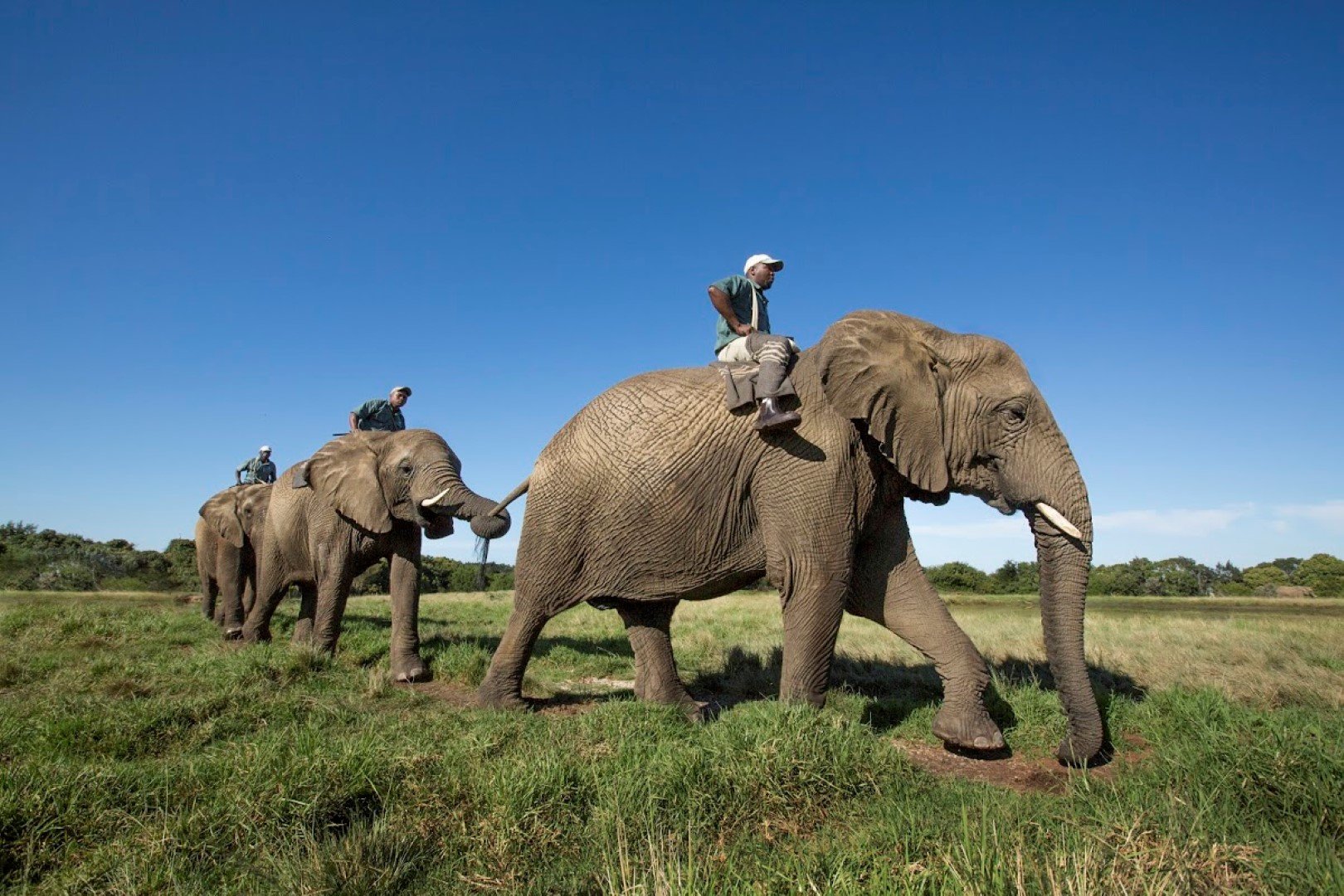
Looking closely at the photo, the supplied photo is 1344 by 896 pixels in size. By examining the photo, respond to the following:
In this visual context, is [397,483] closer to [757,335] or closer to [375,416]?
[375,416]

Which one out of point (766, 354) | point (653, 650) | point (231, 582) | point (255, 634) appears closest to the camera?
point (766, 354)

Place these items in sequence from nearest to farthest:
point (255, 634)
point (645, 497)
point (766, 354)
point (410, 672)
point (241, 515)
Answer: point (766, 354) < point (645, 497) < point (410, 672) < point (255, 634) < point (241, 515)

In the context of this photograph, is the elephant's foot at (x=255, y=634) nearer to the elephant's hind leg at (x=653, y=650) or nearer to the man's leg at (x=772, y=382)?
the elephant's hind leg at (x=653, y=650)

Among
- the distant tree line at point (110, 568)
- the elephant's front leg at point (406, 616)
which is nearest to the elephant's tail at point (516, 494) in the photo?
the elephant's front leg at point (406, 616)

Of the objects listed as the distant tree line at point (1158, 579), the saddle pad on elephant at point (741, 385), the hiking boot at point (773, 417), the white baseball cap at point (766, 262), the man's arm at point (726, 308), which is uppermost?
the white baseball cap at point (766, 262)

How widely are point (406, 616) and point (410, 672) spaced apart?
2.28ft

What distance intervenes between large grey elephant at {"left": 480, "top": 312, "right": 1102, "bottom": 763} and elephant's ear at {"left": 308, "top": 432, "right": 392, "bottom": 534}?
3497 mm

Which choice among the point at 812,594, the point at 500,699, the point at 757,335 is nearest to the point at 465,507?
the point at 500,699

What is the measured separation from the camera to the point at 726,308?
6129 mm

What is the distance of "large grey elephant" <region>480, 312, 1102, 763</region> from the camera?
505 centimetres

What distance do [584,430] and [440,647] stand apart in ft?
17.2

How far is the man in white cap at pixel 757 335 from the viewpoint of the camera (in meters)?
5.41

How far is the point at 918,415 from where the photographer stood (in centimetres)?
530

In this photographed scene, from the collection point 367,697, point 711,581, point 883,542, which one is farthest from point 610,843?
point 367,697
